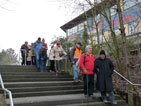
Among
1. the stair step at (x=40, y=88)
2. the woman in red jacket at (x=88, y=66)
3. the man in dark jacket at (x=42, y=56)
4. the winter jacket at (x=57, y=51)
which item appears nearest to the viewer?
the woman in red jacket at (x=88, y=66)

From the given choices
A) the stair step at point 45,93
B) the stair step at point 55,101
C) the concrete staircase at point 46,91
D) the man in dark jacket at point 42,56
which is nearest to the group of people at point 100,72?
the stair step at point 55,101

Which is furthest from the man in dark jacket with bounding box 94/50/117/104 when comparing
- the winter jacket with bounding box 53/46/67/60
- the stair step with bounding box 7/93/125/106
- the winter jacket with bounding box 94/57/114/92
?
the winter jacket with bounding box 53/46/67/60

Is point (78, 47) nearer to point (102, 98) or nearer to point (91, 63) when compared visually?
point (91, 63)

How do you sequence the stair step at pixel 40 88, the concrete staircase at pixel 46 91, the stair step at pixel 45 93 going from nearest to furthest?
1. the concrete staircase at pixel 46 91
2. the stair step at pixel 45 93
3. the stair step at pixel 40 88

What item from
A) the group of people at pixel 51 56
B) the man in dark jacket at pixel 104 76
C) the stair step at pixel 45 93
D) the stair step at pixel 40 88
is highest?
the group of people at pixel 51 56

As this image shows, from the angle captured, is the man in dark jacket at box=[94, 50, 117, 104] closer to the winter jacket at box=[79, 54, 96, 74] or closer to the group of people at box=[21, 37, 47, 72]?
the winter jacket at box=[79, 54, 96, 74]

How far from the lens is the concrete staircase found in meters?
6.11

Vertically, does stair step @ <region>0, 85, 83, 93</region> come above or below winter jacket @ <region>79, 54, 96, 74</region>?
below

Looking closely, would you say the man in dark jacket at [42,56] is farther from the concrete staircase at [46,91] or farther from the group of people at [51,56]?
the concrete staircase at [46,91]

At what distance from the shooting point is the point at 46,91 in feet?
23.8

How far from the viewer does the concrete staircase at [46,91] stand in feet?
20.0

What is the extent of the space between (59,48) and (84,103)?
4.47 m

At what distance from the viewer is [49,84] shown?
26.0 feet

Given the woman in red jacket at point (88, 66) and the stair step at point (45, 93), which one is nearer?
the woman in red jacket at point (88, 66)
